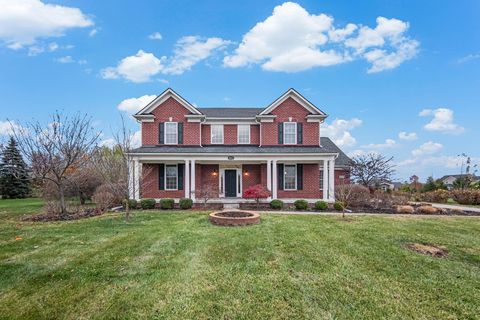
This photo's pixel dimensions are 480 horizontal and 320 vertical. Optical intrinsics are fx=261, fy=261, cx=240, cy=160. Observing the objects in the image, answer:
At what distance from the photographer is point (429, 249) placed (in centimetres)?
664

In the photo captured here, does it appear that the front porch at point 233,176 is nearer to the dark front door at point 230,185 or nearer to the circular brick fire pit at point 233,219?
the dark front door at point 230,185

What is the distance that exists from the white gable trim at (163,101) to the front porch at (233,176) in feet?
11.6

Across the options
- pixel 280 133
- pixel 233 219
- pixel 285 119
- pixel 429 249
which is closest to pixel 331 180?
pixel 280 133

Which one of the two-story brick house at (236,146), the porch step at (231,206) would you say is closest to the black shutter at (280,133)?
the two-story brick house at (236,146)

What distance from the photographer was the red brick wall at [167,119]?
17.9 metres

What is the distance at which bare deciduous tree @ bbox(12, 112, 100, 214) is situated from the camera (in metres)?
12.1

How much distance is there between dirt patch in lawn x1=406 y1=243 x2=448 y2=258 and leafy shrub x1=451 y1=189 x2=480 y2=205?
18.1 m

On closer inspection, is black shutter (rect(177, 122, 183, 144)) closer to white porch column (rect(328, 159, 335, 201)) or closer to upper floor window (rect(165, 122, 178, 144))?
upper floor window (rect(165, 122, 178, 144))

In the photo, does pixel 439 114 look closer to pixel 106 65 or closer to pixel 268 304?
pixel 268 304

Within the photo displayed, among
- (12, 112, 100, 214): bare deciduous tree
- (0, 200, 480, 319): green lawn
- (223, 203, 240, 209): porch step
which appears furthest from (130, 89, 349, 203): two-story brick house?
(0, 200, 480, 319): green lawn

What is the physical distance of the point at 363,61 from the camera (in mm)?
19594

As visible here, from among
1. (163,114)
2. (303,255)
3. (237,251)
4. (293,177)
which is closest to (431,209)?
(293,177)

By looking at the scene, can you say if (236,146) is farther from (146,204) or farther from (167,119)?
(146,204)

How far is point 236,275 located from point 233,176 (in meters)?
14.0
